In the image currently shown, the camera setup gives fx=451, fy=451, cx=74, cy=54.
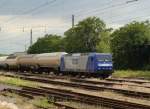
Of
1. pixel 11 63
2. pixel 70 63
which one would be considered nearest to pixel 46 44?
pixel 11 63

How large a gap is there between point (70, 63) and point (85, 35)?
3523cm

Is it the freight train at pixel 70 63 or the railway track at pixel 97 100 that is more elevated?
the freight train at pixel 70 63

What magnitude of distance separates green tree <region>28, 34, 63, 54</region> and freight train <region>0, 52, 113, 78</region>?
39.2m

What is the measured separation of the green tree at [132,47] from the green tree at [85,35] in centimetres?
1086

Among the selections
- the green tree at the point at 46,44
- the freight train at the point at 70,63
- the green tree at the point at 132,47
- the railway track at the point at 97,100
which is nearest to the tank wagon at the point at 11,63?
the freight train at the point at 70,63

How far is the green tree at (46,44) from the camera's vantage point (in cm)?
10364

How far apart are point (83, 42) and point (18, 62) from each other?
51.2 ft

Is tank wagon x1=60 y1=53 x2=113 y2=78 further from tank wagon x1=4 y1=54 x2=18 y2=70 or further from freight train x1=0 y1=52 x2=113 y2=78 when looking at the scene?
tank wagon x1=4 y1=54 x2=18 y2=70

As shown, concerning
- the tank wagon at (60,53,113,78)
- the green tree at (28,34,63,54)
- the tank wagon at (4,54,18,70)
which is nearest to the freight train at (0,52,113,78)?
the tank wagon at (60,53,113,78)

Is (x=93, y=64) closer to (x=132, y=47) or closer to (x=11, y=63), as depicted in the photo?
(x=132, y=47)

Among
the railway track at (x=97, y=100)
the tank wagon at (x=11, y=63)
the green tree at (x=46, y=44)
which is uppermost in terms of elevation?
the green tree at (x=46, y=44)

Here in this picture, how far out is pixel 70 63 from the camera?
43719 millimetres

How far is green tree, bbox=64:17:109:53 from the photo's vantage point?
7594 centimetres

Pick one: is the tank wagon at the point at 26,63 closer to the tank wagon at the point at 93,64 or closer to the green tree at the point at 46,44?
the tank wagon at the point at 93,64
